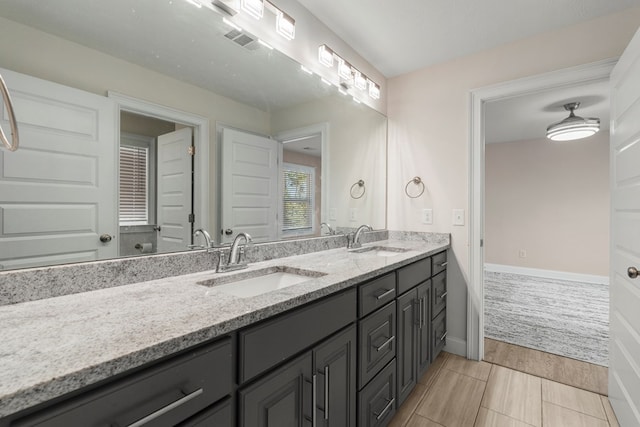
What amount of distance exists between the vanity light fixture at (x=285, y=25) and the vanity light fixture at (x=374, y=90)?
0.92m

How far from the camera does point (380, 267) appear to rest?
4.64 ft

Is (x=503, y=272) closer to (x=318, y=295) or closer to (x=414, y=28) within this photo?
(x=414, y=28)

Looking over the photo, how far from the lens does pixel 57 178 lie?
97 centimetres

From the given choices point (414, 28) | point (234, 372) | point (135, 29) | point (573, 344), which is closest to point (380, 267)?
point (234, 372)

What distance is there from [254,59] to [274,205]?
0.78 m

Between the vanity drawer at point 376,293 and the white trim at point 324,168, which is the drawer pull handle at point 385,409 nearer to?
the vanity drawer at point 376,293

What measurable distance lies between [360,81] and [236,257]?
1.65 m

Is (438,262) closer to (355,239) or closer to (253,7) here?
(355,239)

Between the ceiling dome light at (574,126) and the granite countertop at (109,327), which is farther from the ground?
the ceiling dome light at (574,126)

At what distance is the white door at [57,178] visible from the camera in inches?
35.4

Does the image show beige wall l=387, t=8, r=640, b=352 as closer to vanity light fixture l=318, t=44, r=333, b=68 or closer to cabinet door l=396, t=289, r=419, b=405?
cabinet door l=396, t=289, r=419, b=405

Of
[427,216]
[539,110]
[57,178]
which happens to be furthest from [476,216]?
[57,178]

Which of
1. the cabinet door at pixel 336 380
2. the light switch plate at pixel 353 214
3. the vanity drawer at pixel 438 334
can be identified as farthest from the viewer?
the light switch plate at pixel 353 214

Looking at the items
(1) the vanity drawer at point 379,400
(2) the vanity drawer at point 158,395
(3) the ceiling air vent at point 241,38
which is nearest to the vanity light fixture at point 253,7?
(3) the ceiling air vent at point 241,38
